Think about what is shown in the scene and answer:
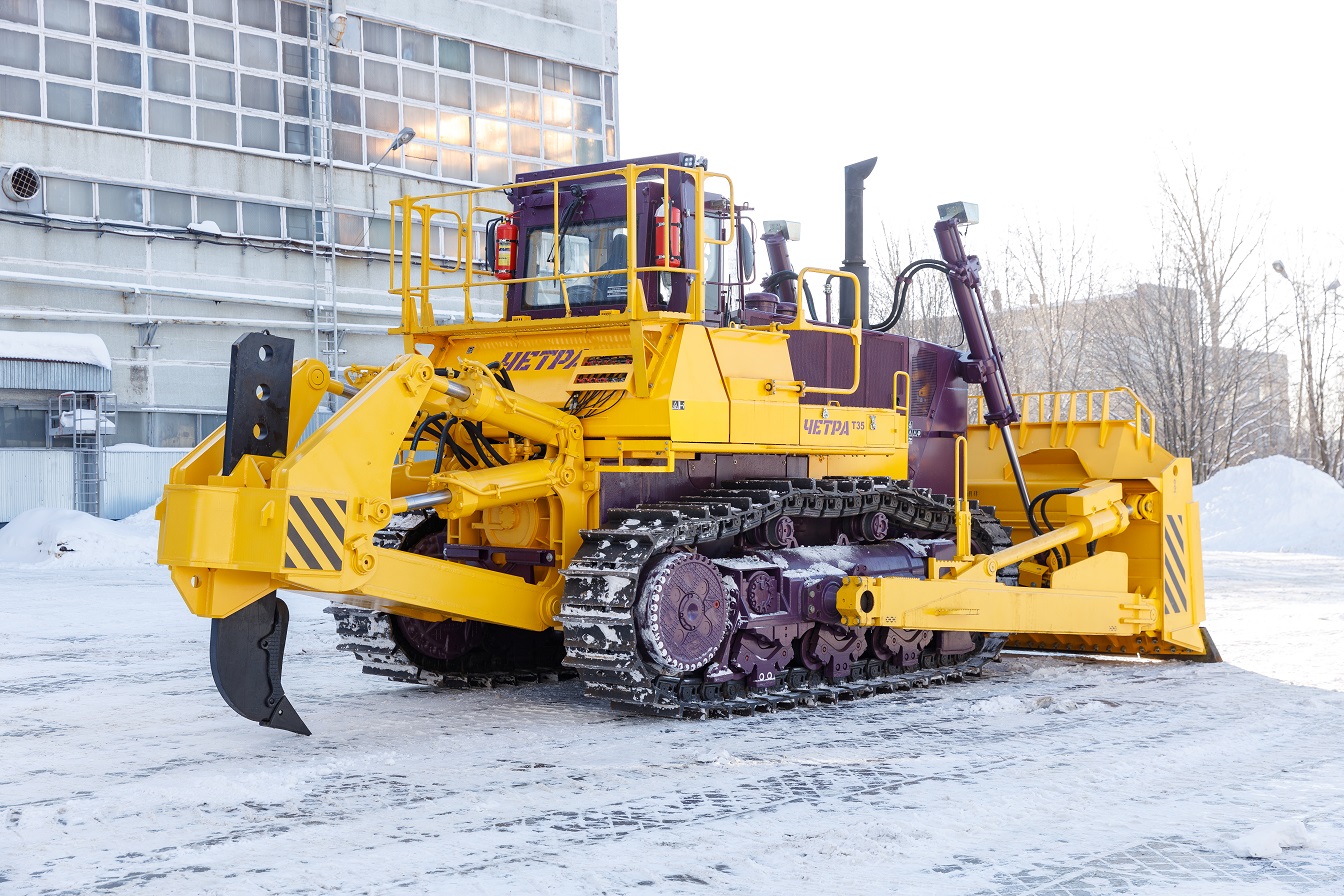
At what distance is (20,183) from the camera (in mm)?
24016

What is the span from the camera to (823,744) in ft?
25.2

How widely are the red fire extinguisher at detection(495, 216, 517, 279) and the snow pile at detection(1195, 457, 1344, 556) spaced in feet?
57.9

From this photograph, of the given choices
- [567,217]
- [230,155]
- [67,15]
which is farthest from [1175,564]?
[67,15]

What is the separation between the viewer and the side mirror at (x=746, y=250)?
9586 mm

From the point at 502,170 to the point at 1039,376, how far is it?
58.9 feet

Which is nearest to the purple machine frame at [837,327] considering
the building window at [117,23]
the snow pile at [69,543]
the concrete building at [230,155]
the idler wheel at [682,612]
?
the idler wheel at [682,612]

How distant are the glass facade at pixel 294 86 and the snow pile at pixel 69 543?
758 cm

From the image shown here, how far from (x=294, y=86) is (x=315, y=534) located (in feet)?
74.3

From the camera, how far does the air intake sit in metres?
23.8

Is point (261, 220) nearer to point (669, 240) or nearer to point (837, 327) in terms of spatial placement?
point (837, 327)

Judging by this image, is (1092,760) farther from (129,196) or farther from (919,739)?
(129,196)

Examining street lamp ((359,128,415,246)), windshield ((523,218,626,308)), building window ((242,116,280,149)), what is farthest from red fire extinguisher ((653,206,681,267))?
street lamp ((359,128,415,246))

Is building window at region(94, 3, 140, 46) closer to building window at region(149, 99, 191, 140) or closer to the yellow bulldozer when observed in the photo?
building window at region(149, 99, 191, 140)

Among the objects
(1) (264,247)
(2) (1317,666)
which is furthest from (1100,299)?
(2) (1317,666)
